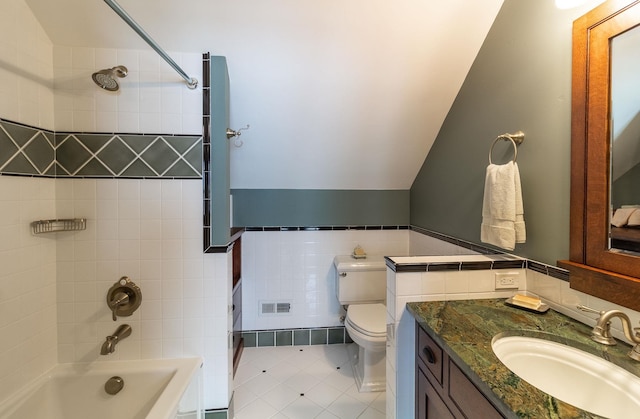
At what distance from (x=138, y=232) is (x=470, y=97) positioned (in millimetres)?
2157

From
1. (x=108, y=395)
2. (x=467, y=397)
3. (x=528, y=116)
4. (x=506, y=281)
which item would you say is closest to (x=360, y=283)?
(x=506, y=281)

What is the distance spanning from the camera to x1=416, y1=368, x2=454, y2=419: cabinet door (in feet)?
3.14

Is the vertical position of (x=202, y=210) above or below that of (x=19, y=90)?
below

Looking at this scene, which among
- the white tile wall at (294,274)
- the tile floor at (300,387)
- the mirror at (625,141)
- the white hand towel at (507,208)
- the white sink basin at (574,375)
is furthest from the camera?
the white tile wall at (294,274)

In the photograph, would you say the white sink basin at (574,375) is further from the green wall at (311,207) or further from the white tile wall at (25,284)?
the white tile wall at (25,284)

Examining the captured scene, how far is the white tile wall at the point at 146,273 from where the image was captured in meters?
1.49

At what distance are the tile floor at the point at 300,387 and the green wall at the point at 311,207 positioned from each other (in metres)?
1.16

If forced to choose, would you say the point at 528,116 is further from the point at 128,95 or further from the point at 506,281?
the point at 128,95

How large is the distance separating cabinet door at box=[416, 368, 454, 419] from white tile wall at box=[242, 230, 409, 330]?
146 cm

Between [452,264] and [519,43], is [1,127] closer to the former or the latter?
[452,264]

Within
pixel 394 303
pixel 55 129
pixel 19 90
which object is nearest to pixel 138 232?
pixel 55 129

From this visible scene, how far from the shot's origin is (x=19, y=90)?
1271mm

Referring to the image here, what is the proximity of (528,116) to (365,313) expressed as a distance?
162cm

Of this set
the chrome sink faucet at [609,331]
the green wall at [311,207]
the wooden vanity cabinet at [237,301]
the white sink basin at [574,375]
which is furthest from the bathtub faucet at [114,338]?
the chrome sink faucet at [609,331]
